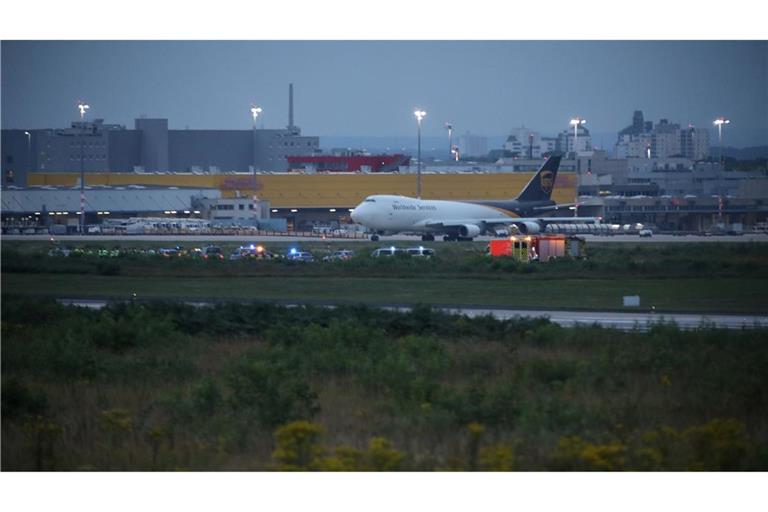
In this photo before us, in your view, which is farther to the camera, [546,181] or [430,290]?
[546,181]

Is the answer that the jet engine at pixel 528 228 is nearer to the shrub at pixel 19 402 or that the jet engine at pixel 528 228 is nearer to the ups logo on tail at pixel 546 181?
the ups logo on tail at pixel 546 181

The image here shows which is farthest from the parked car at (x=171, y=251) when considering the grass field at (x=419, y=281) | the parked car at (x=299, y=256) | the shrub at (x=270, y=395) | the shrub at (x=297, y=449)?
the shrub at (x=297, y=449)

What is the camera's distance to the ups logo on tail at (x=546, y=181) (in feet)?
330

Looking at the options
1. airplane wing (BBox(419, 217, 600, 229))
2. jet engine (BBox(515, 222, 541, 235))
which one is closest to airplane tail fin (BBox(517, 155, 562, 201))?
airplane wing (BBox(419, 217, 600, 229))

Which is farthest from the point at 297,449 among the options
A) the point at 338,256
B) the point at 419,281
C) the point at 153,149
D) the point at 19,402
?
the point at 153,149

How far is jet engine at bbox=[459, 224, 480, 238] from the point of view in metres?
87.9

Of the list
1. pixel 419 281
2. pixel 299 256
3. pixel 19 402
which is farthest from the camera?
pixel 299 256

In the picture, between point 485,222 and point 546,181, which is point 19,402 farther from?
point 546,181

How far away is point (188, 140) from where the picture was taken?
506 feet

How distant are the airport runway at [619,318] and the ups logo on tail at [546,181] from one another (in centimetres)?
6295

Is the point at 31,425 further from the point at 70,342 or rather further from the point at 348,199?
the point at 348,199

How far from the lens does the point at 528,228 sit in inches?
3583

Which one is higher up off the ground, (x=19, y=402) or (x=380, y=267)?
(x=380, y=267)

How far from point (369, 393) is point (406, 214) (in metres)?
64.8
